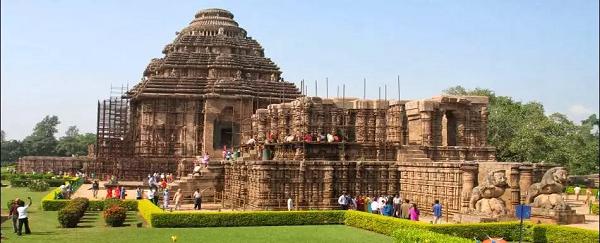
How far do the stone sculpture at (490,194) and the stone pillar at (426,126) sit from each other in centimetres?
826

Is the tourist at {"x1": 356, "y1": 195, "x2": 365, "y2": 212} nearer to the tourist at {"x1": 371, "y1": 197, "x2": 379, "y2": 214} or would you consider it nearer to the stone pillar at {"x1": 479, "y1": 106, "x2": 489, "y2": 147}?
the tourist at {"x1": 371, "y1": 197, "x2": 379, "y2": 214}

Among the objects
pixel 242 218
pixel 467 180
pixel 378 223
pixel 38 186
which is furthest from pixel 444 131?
pixel 38 186

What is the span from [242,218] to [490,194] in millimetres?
8101

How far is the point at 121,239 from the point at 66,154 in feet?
280

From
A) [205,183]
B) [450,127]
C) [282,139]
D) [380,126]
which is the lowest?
[205,183]

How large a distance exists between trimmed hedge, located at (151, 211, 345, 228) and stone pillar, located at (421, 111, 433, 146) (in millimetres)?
8712

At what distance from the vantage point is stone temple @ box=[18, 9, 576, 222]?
26.2m

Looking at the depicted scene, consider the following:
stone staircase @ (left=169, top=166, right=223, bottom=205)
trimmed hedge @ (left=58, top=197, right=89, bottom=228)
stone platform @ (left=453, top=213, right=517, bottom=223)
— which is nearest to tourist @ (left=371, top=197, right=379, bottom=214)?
stone platform @ (left=453, top=213, right=517, bottom=223)

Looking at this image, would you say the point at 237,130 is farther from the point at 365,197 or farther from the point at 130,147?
the point at 365,197

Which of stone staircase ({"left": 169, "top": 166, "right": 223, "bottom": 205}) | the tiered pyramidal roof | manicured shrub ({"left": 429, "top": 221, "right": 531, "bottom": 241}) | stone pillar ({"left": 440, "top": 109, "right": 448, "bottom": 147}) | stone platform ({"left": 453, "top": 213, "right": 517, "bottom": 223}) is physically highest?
the tiered pyramidal roof

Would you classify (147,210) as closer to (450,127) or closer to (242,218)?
(242,218)

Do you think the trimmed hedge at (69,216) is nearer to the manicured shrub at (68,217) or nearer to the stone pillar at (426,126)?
the manicured shrub at (68,217)

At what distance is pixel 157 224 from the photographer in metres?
21.6

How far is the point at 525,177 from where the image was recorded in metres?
24.0
